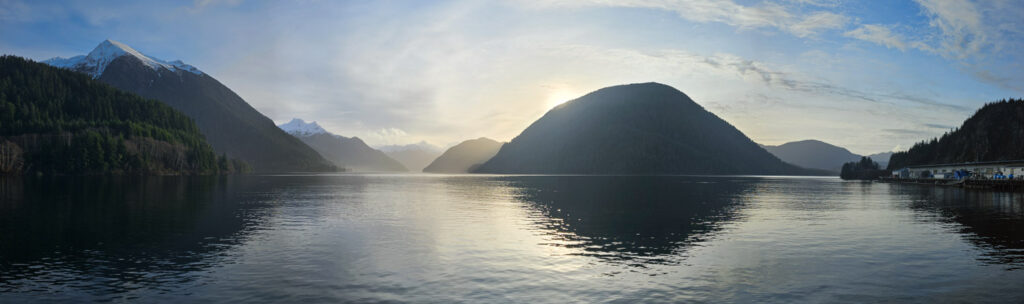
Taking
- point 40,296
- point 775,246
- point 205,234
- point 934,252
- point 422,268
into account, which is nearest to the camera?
point 40,296

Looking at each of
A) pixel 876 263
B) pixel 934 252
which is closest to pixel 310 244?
pixel 876 263

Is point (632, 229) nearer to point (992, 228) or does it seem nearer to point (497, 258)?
point (497, 258)

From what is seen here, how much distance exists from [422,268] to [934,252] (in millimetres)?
37674

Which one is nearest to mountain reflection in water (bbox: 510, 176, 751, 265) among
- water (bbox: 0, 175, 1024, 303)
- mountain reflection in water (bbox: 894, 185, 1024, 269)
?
water (bbox: 0, 175, 1024, 303)

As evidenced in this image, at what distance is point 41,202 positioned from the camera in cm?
7731

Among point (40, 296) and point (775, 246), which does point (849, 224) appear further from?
point (40, 296)

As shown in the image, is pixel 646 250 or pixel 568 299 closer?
pixel 568 299

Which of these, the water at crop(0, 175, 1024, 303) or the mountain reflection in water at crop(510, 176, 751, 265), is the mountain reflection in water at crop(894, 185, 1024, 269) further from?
the mountain reflection in water at crop(510, 176, 751, 265)

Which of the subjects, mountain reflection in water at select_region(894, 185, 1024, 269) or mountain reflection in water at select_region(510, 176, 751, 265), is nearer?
mountain reflection in water at select_region(894, 185, 1024, 269)

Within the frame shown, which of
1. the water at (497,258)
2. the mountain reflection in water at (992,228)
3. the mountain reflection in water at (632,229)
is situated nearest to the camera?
the water at (497,258)

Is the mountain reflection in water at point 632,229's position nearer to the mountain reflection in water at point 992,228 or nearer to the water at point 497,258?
the water at point 497,258

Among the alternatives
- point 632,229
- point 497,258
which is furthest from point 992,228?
point 497,258

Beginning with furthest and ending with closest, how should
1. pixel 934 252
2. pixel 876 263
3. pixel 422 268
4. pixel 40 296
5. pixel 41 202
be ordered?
pixel 41 202 → pixel 934 252 → pixel 876 263 → pixel 422 268 → pixel 40 296

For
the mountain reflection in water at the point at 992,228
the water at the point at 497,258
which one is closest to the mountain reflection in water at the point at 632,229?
the water at the point at 497,258
